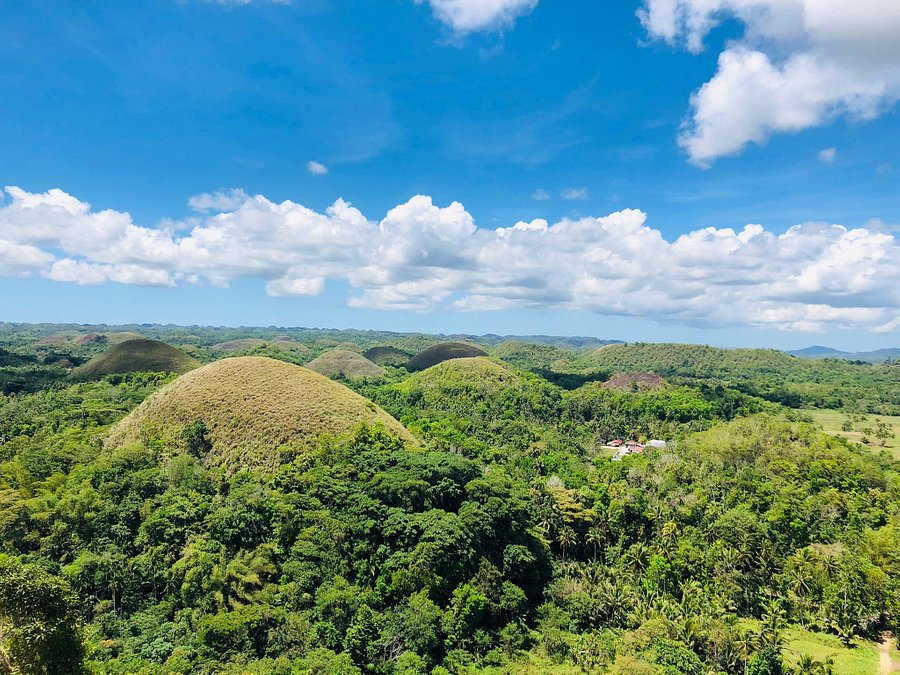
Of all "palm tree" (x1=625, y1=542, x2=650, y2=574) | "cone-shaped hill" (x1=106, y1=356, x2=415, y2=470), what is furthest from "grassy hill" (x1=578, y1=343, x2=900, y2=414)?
"cone-shaped hill" (x1=106, y1=356, x2=415, y2=470)

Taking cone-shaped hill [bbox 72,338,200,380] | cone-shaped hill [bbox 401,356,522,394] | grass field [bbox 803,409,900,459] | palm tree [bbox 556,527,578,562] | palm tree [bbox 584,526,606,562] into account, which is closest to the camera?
palm tree [bbox 556,527,578,562]

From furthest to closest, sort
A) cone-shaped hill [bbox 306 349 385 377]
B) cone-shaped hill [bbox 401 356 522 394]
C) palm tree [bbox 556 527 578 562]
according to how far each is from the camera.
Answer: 1. cone-shaped hill [bbox 306 349 385 377]
2. cone-shaped hill [bbox 401 356 522 394]
3. palm tree [bbox 556 527 578 562]

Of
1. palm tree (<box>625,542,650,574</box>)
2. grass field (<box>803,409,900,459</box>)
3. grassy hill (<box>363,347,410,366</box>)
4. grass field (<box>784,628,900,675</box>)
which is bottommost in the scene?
grass field (<box>784,628,900,675</box>)

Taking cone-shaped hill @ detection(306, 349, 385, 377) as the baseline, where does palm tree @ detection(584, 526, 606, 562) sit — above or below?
below

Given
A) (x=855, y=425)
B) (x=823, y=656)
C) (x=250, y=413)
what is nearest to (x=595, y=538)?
(x=823, y=656)

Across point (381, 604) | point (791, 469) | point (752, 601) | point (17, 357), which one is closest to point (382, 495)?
point (381, 604)

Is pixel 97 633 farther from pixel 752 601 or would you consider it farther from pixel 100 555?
pixel 752 601

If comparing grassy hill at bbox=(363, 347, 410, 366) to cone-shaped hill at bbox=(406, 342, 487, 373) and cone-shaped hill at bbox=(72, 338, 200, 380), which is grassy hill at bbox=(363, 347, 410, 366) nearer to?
cone-shaped hill at bbox=(406, 342, 487, 373)
